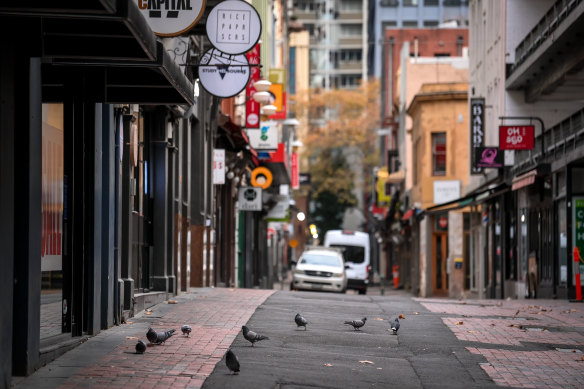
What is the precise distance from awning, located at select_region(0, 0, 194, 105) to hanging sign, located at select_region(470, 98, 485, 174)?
91.2ft

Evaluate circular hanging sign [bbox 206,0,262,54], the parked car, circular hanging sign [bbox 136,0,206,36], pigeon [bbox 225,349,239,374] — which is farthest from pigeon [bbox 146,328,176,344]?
the parked car

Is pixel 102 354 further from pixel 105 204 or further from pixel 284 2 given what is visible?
pixel 284 2

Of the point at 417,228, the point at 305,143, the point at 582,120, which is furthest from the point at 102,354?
the point at 305,143

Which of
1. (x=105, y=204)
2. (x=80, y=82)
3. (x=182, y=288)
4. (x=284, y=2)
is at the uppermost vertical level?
(x=284, y=2)

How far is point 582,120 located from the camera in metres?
28.3

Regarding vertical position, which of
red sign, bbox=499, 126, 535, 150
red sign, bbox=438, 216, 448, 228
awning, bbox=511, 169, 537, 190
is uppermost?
red sign, bbox=499, 126, 535, 150

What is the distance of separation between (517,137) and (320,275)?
8.05m

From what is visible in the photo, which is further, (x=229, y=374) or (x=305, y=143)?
(x=305, y=143)

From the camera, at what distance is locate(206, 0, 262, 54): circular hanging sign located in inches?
705

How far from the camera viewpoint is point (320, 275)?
37.8 metres

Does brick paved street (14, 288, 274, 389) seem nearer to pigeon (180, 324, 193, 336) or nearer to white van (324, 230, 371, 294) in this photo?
pigeon (180, 324, 193, 336)

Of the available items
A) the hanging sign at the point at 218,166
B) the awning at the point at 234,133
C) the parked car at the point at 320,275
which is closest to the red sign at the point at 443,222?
the parked car at the point at 320,275

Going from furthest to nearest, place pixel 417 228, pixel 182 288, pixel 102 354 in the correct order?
pixel 417 228 < pixel 182 288 < pixel 102 354

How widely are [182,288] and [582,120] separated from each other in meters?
10.7
